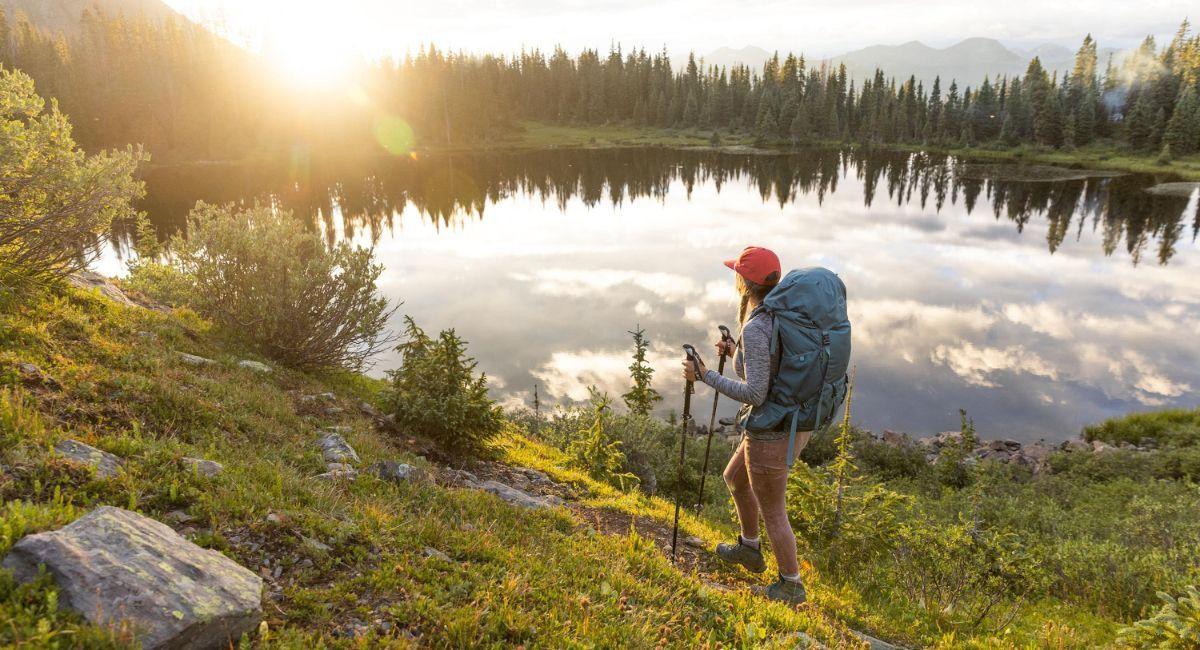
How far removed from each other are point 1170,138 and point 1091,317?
3445 inches

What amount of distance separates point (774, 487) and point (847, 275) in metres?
27.2

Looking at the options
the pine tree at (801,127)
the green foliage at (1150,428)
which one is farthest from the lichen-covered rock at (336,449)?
the pine tree at (801,127)

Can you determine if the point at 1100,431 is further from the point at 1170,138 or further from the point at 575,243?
the point at 1170,138

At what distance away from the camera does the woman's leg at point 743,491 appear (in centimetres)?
623

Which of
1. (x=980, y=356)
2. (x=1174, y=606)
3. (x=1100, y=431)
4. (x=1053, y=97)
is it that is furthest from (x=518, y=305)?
(x=1053, y=97)

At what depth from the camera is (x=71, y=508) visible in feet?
12.8

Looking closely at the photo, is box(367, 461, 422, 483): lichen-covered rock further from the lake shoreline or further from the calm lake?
the lake shoreline

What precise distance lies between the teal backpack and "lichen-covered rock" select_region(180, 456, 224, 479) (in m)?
5.05

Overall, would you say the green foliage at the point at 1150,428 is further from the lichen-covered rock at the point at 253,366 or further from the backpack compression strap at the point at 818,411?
the lichen-covered rock at the point at 253,366

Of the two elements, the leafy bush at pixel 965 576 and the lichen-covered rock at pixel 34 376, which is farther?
the leafy bush at pixel 965 576

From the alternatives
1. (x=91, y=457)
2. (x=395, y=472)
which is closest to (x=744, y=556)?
(x=395, y=472)

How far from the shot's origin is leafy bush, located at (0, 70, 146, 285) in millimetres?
7961

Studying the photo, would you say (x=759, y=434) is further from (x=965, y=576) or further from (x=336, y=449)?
(x=336, y=449)

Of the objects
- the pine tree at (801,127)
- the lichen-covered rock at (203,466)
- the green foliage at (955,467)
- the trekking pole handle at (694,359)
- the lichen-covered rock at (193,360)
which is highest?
the pine tree at (801,127)
